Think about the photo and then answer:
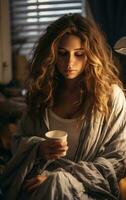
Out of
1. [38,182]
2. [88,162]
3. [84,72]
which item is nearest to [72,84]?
[84,72]

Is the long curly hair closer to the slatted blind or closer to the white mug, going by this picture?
the white mug

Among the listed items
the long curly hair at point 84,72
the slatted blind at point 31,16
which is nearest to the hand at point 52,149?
the long curly hair at point 84,72

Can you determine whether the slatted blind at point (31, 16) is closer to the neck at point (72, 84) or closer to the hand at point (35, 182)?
the neck at point (72, 84)

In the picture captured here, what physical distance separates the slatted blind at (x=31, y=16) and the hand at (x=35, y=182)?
1.64 meters

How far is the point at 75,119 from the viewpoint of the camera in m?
1.74

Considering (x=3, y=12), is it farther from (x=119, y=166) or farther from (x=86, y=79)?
(x=119, y=166)

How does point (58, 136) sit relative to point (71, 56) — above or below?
below

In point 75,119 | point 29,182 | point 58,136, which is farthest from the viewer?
point 75,119

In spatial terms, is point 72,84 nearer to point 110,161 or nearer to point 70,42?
point 70,42

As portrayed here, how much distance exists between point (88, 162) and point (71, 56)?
46 centimetres

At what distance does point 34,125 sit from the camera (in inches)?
71.0

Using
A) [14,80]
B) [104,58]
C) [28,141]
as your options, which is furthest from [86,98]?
[14,80]

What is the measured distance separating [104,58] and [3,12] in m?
1.56

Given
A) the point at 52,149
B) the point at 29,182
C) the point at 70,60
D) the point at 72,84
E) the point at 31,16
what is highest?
the point at 31,16
